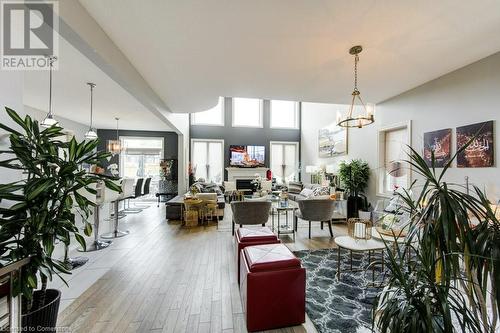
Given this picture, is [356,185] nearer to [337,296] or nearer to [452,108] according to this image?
Answer: [452,108]

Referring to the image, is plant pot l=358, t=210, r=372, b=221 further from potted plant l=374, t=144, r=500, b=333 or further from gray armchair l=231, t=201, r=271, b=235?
potted plant l=374, t=144, r=500, b=333

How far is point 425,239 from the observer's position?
1146 millimetres

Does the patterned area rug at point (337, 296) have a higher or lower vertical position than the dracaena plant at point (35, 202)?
lower

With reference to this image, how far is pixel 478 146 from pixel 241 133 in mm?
8464

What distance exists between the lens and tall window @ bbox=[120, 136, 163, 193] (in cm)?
922

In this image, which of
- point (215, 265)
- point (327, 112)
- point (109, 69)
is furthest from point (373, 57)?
point (327, 112)

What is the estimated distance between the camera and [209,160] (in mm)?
10492

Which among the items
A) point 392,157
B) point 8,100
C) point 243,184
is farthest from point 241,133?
point 8,100

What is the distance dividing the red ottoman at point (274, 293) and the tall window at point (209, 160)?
865 centimetres

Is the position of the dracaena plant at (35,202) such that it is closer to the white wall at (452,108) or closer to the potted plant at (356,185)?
the white wall at (452,108)

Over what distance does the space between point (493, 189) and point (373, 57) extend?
2547mm

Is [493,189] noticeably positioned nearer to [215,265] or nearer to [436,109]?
[436,109]

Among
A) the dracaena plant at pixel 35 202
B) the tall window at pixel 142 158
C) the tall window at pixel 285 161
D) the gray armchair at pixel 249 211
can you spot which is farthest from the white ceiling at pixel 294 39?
the tall window at pixel 285 161

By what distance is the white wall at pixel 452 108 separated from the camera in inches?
120
